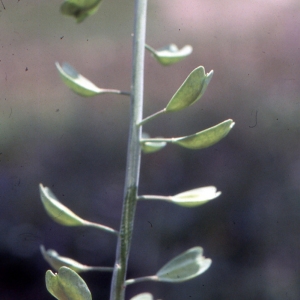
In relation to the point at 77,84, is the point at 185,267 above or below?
below

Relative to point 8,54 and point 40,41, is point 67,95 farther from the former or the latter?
point 8,54

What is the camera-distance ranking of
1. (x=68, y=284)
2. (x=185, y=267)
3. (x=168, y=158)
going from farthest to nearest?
(x=168, y=158) < (x=185, y=267) < (x=68, y=284)

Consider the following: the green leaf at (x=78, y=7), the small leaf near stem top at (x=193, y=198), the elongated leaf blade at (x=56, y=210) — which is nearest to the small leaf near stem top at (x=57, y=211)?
the elongated leaf blade at (x=56, y=210)

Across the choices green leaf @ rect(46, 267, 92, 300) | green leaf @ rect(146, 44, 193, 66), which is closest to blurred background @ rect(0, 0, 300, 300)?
green leaf @ rect(146, 44, 193, 66)

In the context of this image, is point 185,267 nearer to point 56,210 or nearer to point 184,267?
point 184,267

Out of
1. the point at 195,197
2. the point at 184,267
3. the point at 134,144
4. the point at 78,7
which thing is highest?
the point at 78,7

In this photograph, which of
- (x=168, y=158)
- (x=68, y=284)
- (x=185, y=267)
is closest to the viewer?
(x=68, y=284)

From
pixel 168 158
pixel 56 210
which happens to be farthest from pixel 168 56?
pixel 168 158
